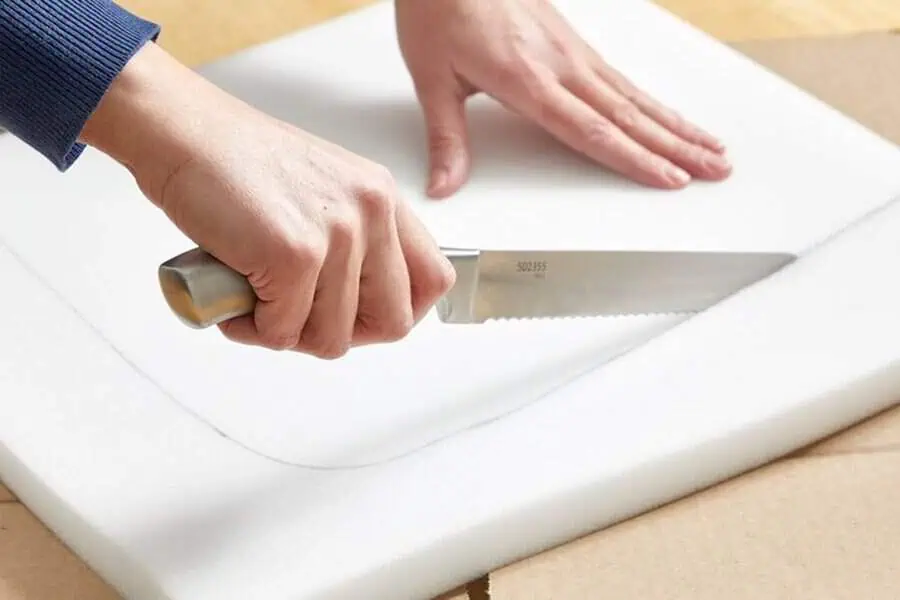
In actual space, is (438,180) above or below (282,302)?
above

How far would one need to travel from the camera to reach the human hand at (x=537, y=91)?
2.52ft

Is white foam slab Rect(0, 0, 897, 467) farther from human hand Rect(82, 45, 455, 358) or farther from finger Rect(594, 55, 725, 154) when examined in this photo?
human hand Rect(82, 45, 455, 358)

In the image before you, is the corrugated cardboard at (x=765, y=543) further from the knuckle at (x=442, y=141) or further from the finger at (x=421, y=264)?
the knuckle at (x=442, y=141)

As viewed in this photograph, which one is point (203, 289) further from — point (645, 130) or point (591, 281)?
point (645, 130)

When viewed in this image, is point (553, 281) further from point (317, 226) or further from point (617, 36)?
point (617, 36)

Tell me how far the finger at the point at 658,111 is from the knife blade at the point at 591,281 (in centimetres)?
12

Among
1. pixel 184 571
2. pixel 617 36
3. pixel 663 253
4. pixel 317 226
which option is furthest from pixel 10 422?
pixel 617 36

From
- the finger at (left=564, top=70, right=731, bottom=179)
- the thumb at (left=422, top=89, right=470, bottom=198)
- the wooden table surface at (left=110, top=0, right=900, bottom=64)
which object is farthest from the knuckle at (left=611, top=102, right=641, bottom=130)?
the wooden table surface at (left=110, top=0, right=900, bottom=64)

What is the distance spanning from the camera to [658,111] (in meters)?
0.80

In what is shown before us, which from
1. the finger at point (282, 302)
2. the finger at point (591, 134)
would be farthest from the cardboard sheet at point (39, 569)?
the finger at point (591, 134)

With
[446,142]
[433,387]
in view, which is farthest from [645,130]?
[433,387]

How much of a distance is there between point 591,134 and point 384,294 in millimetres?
302

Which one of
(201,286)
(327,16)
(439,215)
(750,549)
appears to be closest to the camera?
(201,286)

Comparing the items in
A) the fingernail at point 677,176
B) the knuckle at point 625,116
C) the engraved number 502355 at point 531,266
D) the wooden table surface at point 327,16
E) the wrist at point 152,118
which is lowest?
the wrist at point 152,118
